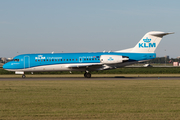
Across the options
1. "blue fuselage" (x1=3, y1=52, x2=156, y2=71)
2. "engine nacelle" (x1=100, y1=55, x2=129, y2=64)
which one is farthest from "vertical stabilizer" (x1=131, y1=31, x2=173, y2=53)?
"engine nacelle" (x1=100, y1=55, x2=129, y2=64)

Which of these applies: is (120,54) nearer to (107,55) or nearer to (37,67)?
(107,55)

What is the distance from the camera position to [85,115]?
10.9 meters

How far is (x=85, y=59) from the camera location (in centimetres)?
3784

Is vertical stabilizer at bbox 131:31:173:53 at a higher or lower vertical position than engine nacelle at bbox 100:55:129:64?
higher

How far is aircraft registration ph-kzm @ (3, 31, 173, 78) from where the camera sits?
124 ft

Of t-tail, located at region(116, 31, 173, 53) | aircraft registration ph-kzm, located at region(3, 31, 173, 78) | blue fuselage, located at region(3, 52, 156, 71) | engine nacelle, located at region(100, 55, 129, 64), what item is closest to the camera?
engine nacelle, located at region(100, 55, 129, 64)

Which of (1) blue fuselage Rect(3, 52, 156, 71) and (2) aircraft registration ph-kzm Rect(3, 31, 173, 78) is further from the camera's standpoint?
(1) blue fuselage Rect(3, 52, 156, 71)

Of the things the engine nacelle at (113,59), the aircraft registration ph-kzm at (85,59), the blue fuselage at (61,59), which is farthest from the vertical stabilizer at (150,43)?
the engine nacelle at (113,59)

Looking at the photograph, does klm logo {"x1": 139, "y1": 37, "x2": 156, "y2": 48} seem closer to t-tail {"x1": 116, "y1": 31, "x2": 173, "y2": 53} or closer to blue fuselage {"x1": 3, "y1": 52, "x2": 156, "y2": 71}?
t-tail {"x1": 116, "y1": 31, "x2": 173, "y2": 53}

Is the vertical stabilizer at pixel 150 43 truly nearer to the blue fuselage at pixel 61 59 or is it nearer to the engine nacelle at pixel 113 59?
the blue fuselage at pixel 61 59

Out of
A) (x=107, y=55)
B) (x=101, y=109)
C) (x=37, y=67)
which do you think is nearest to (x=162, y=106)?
(x=101, y=109)

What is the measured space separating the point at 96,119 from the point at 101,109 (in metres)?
2.00

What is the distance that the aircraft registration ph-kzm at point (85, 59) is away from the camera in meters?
37.7

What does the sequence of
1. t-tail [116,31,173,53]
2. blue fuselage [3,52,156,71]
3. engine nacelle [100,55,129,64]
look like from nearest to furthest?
engine nacelle [100,55,129,64] < blue fuselage [3,52,156,71] < t-tail [116,31,173,53]
